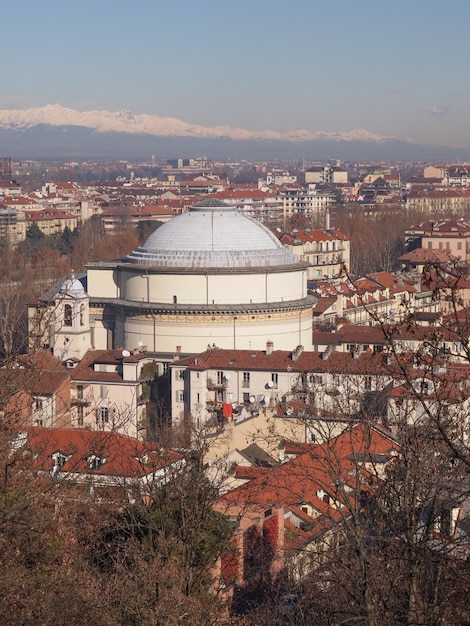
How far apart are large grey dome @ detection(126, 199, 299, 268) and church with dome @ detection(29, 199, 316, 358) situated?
2cm

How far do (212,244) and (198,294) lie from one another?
1492mm

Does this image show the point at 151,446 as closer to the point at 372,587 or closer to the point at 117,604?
the point at 117,604

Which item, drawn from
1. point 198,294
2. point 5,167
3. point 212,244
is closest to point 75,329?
point 198,294

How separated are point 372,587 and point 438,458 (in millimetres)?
1330

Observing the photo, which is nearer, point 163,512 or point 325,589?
point 325,589

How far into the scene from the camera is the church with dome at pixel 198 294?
30641 mm

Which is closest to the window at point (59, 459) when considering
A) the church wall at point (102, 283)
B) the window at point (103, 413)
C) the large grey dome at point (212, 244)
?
the window at point (103, 413)

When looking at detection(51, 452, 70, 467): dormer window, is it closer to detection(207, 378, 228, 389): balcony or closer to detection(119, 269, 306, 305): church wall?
detection(207, 378, 228, 389): balcony

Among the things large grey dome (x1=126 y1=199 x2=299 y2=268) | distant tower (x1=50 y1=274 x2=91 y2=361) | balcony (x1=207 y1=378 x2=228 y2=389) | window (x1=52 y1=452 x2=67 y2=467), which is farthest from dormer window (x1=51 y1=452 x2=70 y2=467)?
large grey dome (x1=126 y1=199 x2=299 y2=268)

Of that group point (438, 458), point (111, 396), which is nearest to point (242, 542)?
point (438, 458)

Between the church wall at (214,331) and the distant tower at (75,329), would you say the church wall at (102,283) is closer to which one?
the church wall at (214,331)

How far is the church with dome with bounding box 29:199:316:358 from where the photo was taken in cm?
3064

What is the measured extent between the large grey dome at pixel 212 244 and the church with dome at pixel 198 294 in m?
0.02

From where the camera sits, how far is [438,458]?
35.2 ft
